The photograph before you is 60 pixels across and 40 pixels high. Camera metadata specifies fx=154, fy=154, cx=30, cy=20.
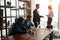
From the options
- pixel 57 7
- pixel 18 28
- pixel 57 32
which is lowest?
pixel 57 32

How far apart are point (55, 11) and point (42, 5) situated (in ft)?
2.55

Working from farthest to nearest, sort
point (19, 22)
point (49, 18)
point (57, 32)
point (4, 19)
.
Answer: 1. point (57, 32)
2. point (49, 18)
3. point (4, 19)
4. point (19, 22)

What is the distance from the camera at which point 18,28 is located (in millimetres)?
3939

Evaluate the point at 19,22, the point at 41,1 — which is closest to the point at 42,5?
the point at 41,1

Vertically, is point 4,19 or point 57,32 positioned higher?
point 4,19

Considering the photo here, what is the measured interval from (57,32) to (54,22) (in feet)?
1.96

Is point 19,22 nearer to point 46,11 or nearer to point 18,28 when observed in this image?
point 18,28

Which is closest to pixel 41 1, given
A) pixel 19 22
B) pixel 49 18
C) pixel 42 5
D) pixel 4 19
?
pixel 42 5

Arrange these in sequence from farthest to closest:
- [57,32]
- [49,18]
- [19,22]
Result: [57,32], [49,18], [19,22]

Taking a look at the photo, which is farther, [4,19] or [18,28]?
[4,19]

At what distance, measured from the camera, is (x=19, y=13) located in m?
7.27

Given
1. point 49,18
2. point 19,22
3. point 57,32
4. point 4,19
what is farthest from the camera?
point 57,32

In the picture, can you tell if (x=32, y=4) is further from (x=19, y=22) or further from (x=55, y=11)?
(x=19, y=22)

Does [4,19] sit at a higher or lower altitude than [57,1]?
lower
